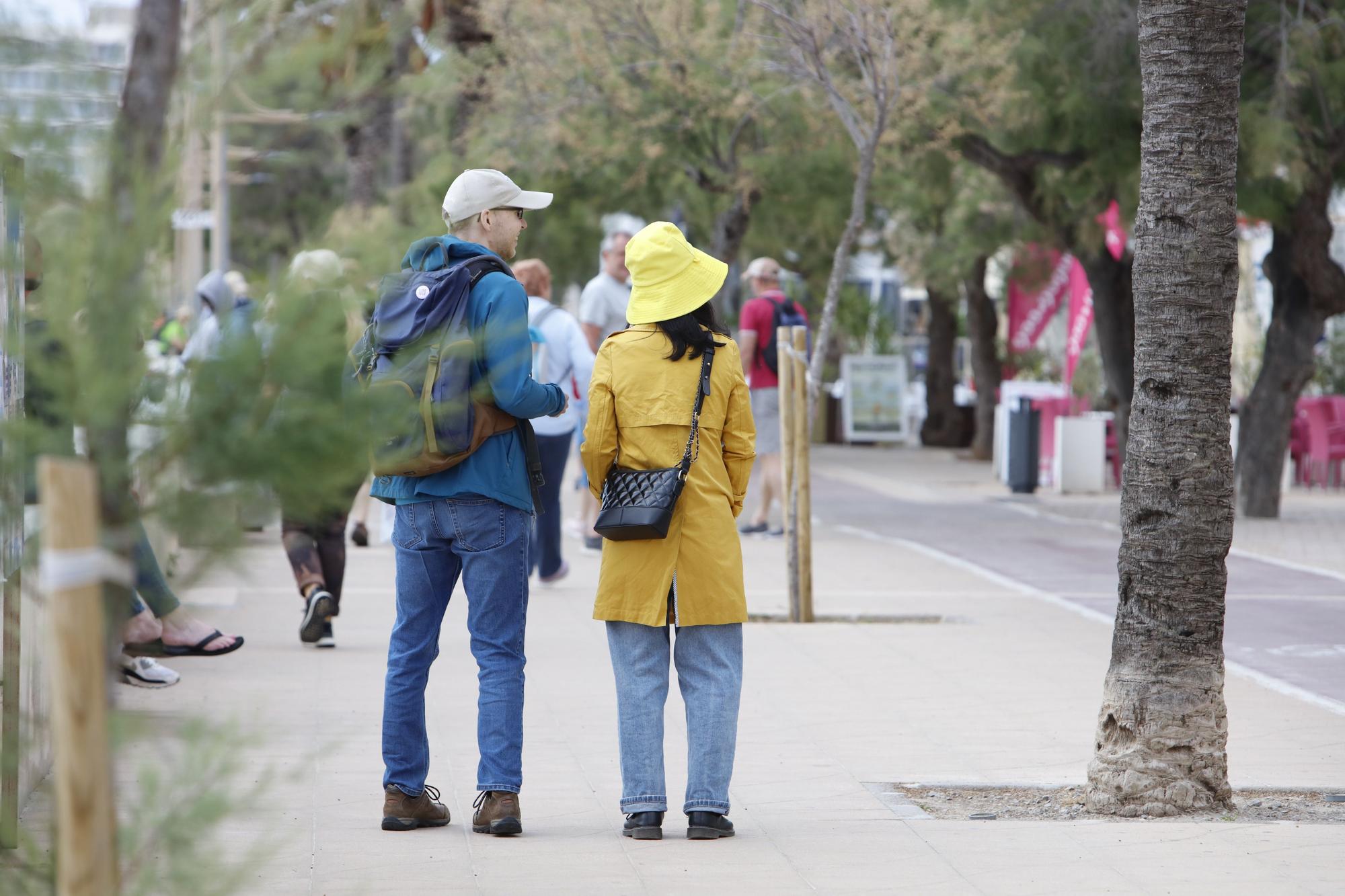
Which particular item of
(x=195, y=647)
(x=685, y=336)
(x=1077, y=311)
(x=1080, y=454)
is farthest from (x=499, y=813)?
(x=1077, y=311)

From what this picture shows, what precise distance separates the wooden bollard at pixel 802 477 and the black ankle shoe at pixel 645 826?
4307 millimetres

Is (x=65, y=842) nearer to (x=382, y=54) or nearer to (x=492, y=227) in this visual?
(x=382, y=54)

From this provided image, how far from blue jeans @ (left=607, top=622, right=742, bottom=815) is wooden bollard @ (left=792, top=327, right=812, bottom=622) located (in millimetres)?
4175

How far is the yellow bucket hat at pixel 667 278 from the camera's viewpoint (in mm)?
5141

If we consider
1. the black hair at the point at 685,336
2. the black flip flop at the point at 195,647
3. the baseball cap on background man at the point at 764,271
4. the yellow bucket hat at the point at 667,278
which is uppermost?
the baseball cap on background man at the point at 764,271

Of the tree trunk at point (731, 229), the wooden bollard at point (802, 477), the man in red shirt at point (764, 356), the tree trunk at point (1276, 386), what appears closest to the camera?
the wooden bollard at point (802, 477)

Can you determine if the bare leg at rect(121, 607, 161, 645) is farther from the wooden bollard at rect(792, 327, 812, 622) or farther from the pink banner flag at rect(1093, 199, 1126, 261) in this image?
the pink banner flag at rect(1093, 199, 1126, 261)

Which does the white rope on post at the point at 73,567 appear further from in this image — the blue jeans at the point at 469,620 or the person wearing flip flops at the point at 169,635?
Answer: the blue jeans at the point at 469,620

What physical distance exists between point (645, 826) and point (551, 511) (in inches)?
219

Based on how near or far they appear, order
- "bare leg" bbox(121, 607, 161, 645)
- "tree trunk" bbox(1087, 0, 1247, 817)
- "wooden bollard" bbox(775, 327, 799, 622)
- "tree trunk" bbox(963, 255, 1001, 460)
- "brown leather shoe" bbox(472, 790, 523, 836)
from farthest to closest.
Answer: "tree trunk" bbox(963, 255, 1001, 460) < "wooden bollard" bbox(775, 327, 799, 622) < "bare leg" bbox(121, 607, 161, 645) < "tree trunk" bbox(1087, 0, 1247, 817) < "brown leather shoe" bbox(472, 790, 523, 836)

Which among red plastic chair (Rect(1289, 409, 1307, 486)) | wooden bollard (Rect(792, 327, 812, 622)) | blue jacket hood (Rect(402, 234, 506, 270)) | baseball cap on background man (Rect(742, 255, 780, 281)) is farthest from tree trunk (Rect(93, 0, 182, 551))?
red plastic chair (Rect(1289, 409, 1307, 486))

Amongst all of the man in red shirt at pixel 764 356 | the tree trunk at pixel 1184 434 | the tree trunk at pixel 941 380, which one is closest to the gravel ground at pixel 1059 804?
the tree trunk at pixel 1184 434

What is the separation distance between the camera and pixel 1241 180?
14.6 meters

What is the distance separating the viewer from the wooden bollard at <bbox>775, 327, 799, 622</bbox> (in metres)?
9.48
